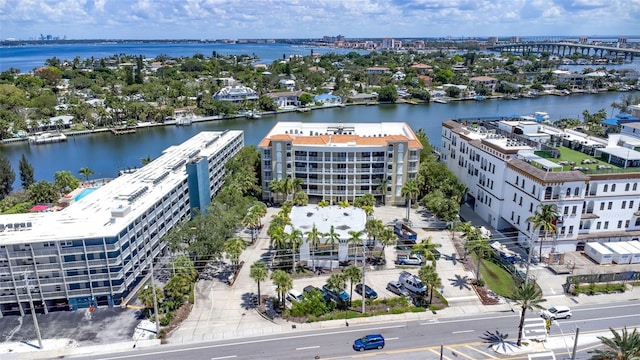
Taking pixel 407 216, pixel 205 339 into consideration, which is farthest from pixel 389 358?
pixel 407 216

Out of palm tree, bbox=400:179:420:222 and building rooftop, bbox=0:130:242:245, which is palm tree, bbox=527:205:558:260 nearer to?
palm tree, bbox=400:179:420:222

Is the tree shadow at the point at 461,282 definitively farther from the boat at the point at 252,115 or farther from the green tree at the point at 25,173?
the boat at the point at 252,115

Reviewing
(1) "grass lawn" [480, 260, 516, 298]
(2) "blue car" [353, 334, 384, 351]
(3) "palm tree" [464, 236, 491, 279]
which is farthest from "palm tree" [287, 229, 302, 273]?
(1) "grass lawn" [480, 260, 516, 298]

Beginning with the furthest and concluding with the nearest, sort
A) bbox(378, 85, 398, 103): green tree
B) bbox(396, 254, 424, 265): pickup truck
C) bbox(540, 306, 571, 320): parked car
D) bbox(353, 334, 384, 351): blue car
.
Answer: bbox(378, 85, 398, 103): green tree, bbox(396, 254, 424, 265): pickup truck, bbox(540, 306, 571, 320): parked car, bbox(353, 334, 384, 351): blue car

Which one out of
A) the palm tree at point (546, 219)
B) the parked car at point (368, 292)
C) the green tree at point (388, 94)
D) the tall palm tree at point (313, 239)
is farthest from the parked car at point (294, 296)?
the green tree at point (388, 94)

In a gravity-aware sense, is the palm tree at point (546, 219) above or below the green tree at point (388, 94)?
below

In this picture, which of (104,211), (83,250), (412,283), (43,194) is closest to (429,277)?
(412,283)
